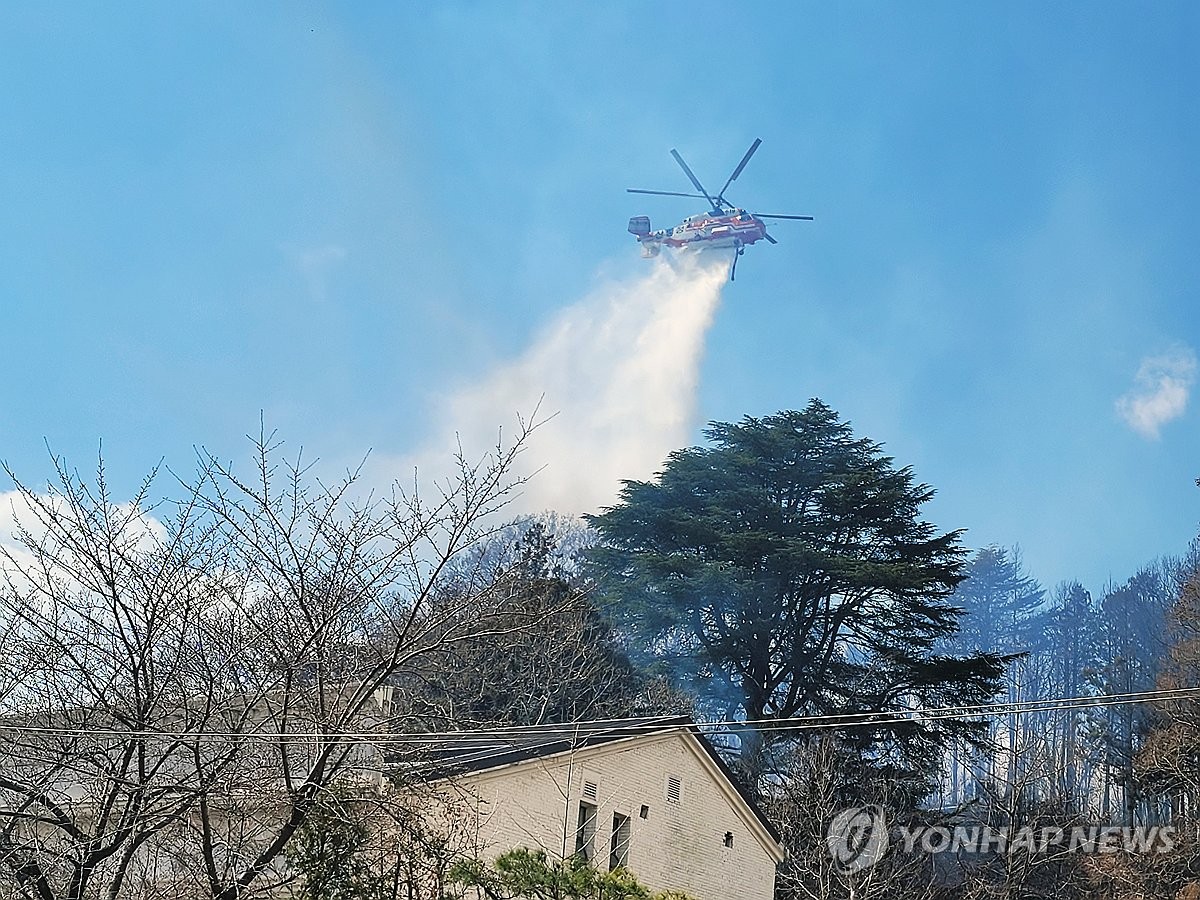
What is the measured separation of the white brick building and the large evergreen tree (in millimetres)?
10793

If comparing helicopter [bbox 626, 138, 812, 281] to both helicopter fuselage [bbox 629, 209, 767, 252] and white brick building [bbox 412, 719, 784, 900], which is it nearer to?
helicopter fuselage [bbox 629, 209, 767, 252]

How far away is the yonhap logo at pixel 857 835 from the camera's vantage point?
29.4m

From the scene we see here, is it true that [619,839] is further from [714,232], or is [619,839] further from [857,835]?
[714,232]

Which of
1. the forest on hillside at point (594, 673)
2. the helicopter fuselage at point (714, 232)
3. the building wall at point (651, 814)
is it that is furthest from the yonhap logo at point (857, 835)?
the helicopter fuselage at point (714, 232)

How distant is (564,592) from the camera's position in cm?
3322

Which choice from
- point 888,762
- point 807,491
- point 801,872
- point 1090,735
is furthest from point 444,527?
point 1090,735

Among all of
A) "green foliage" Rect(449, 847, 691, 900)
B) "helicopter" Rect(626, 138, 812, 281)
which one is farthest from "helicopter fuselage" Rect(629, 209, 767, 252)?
"green foliage" Rect(449, 847, 691, 900)

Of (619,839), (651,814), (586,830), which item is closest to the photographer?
(586,830)

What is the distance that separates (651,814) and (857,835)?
11.7 metres

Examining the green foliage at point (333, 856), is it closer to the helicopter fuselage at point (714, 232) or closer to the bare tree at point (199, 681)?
the bare tree at point (199, 681)

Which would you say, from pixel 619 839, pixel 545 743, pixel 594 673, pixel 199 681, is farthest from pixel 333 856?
pixel 594 673

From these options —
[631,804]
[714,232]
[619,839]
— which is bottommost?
[619,839]

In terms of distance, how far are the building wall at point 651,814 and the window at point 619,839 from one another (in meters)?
0.09

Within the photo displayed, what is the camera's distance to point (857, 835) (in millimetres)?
30766
